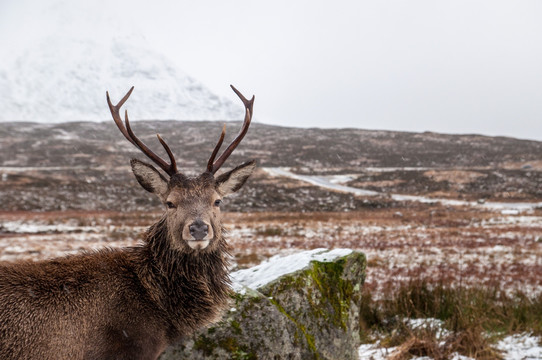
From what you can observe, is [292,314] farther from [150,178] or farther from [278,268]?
[150,178]

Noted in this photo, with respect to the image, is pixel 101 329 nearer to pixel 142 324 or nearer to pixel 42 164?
pixel 142 324

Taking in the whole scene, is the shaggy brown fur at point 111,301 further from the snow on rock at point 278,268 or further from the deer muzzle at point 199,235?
the snow on rock at point 278,268

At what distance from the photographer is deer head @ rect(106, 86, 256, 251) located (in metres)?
3.79

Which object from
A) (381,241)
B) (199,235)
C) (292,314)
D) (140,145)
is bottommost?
(381,241)

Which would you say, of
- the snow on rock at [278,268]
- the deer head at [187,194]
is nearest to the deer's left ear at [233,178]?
the deer head at [187,194]

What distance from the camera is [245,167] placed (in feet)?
14.5

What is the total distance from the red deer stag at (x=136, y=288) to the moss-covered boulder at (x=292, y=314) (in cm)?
41

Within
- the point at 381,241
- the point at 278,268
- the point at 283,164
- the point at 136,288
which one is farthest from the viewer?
the point at 283,164

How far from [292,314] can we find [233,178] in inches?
71.3

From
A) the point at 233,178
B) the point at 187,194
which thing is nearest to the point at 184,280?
the point at 187,194

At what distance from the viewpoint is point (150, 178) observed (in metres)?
4.14

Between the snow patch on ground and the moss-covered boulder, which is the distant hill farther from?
the moss-covered boulder

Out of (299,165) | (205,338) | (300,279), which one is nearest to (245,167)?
(300,279)

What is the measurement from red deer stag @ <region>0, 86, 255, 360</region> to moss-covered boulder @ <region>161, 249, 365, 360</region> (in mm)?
412
